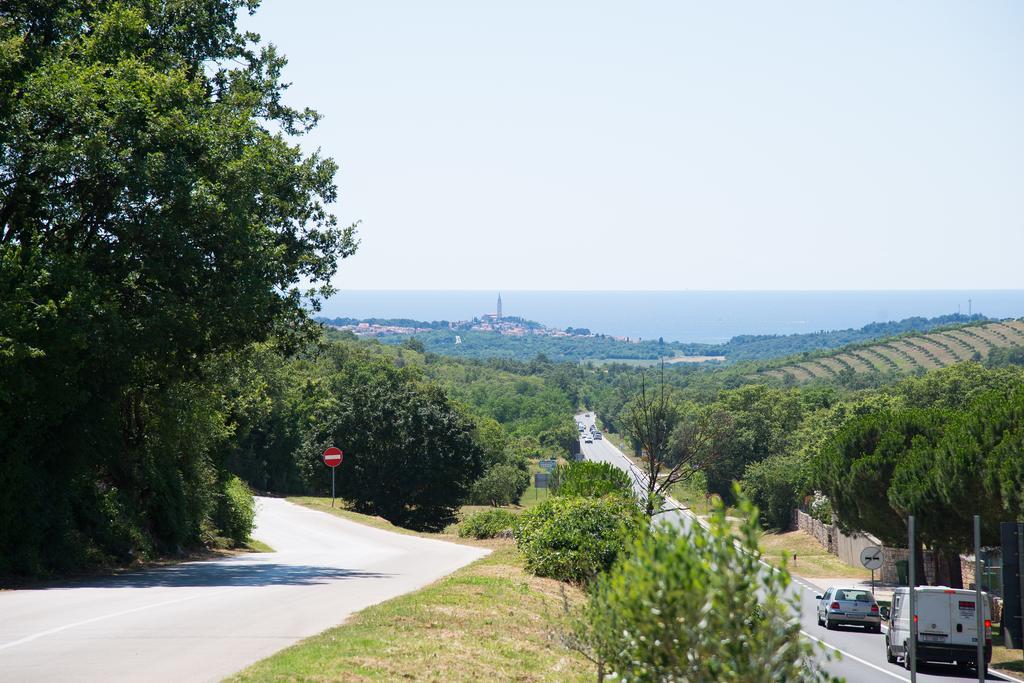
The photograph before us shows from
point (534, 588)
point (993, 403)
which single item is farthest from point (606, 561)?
point (993, 403)

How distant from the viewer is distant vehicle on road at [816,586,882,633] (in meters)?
33.4

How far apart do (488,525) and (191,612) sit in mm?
22691

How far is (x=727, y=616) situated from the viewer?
5.55m

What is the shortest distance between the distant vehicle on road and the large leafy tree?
19375mm

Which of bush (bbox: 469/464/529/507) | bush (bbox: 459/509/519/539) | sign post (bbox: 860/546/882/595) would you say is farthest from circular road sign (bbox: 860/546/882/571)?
bush (bbox: 469/464/529/507)

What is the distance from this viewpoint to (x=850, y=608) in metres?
33.4

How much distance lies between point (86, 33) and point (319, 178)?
234 inches

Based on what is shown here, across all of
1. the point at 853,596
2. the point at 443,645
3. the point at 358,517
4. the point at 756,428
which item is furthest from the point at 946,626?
the point at 756,428

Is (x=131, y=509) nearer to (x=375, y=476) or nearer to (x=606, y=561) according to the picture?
(x=606, y=561)

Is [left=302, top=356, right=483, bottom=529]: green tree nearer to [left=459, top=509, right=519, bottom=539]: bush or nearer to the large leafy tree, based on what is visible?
[left=459, top=509, right=519, bottom=539]: bush

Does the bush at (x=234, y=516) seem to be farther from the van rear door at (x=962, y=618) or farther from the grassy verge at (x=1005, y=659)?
the grassy verge at (x=1005, y=659)

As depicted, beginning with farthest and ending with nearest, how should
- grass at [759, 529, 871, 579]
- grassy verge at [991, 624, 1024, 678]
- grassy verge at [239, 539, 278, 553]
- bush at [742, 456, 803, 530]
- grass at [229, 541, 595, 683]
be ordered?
bush at [742, 456, 803, 530] < grass at [759, 529, 871, 579] < grassy verge at [239, 539, 278, 553] < grassy verge at [991, 624, 1024, 678] < grass at [229, 541, 595, 683]

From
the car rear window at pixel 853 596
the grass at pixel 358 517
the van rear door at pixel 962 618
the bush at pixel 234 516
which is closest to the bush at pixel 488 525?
the grass at pixel 358 517

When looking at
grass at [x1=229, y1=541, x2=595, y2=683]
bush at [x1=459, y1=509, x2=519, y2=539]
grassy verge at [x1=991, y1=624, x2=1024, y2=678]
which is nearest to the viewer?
grass at [x1=229, y1=541, x2=595, y2=683]
